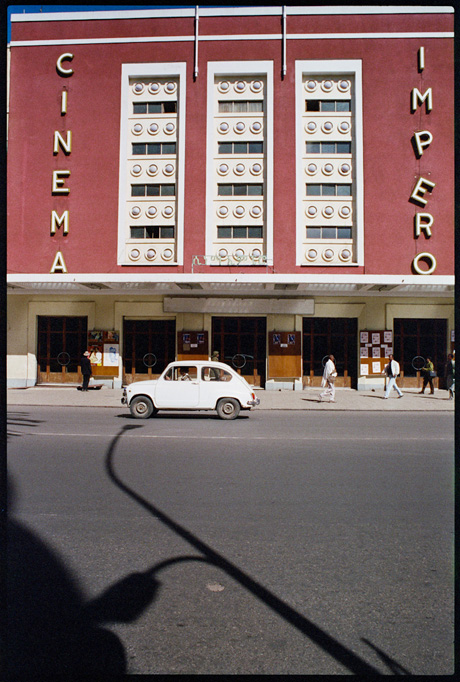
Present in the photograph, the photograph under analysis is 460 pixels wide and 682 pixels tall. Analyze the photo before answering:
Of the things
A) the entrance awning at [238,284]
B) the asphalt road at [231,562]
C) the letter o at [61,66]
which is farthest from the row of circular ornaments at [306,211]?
the asphalt road at [231,562]

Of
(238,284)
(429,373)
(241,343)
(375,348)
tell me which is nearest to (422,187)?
(375,348)

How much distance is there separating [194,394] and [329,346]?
461 inches

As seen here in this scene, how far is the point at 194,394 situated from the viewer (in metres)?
13.0

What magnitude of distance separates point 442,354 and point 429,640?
2159 cm

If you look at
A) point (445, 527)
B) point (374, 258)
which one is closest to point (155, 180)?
point (374, 258)

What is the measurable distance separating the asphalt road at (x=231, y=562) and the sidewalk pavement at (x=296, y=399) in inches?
329

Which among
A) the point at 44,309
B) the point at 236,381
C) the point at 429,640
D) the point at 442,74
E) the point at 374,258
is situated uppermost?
the point at 442,74

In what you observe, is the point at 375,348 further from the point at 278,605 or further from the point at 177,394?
the point at 278,605

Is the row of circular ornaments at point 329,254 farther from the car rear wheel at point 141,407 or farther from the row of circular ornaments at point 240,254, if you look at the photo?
the car rear wheel at point 141,407

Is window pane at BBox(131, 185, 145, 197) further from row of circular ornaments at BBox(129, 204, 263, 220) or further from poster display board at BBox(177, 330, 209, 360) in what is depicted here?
poster display board at BBox(177, 330, 209, 360)

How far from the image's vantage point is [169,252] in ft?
75.6

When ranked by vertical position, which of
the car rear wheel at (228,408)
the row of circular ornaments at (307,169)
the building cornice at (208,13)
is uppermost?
the building cornice at (208,13)

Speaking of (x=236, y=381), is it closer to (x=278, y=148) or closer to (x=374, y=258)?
(x=374, y=258)

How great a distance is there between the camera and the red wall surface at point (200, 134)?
73.3 ft
